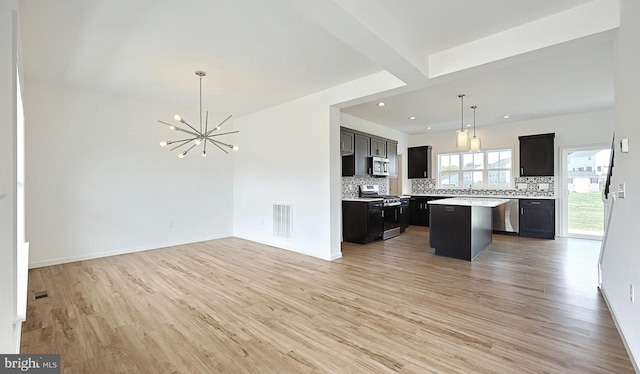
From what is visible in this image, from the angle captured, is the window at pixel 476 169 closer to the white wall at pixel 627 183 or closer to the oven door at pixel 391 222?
the oven door at pixel 391 222

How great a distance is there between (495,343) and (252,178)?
4923 millimetres

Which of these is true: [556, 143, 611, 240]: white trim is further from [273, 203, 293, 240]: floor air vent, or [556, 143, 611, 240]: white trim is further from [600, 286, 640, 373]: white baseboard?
[273, 203, 293, 240]: floor air vent

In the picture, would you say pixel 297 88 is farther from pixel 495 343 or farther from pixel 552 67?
pixel 495 343

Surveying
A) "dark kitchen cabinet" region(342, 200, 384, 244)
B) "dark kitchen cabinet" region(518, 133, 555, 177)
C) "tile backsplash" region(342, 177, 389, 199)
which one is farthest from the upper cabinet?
"dark kitchen cabinet" region(518, 133, 555, 177)

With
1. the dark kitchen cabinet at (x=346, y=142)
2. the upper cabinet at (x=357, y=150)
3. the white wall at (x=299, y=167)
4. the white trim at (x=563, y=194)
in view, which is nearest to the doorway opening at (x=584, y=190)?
the white trim at (x=563, y=194)

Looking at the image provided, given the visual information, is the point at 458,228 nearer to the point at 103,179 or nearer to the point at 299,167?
the point at 299,167

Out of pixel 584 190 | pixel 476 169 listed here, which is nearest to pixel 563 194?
pixel 584 190

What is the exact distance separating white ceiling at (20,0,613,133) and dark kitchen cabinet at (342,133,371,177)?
1.20 metres

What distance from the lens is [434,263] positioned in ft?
13.9

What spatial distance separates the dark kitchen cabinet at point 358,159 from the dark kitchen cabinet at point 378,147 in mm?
193

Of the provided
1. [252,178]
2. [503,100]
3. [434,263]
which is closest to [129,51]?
[252,178]

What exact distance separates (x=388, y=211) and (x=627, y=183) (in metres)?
4.10

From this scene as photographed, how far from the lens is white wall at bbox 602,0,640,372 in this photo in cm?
188

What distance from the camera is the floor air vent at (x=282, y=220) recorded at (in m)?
5.16
